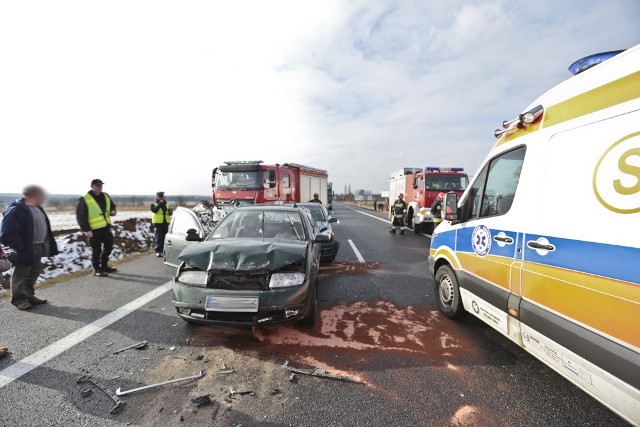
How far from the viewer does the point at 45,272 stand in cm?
733

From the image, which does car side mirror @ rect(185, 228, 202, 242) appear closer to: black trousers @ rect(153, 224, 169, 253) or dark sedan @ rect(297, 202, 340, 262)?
dark sedan @ rect(297, 202, 340, 262)

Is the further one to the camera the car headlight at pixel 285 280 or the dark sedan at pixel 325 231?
the dark sedan at pixel 325 231

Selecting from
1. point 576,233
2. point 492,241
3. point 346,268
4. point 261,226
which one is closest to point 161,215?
point 261,226

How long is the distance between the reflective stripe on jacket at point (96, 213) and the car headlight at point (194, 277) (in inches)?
160

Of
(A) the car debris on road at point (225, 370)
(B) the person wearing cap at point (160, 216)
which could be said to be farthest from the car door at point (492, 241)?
(B) the person wearing cap at point (160, 216)

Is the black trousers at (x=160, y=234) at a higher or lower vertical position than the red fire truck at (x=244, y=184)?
lower

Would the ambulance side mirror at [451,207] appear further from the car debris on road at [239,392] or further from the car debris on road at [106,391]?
the car debris on road at [106,391]

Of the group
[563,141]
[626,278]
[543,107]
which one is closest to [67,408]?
[626,278]

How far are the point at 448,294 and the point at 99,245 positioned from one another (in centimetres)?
690

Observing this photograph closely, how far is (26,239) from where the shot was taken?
4230 millimetres

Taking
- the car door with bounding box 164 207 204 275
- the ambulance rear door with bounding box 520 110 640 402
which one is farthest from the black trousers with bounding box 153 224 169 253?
the ambulance rear door with bounding box 520 110 640 402

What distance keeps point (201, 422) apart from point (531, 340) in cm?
268

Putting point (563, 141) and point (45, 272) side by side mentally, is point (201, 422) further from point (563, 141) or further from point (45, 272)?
point (45, 272)

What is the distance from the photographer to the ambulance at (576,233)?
1695 millimetres
